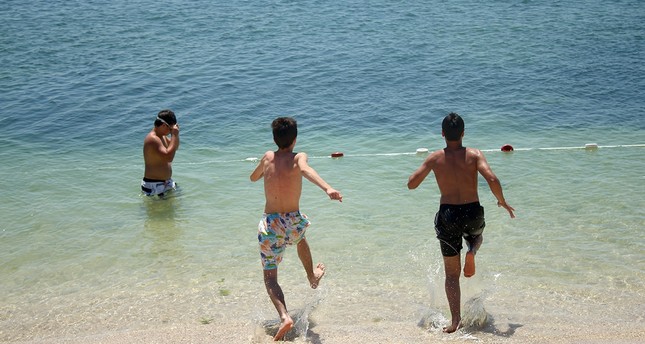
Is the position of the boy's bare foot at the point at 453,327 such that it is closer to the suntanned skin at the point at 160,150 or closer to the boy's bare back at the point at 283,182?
the boy's bare back at the point at 283,182

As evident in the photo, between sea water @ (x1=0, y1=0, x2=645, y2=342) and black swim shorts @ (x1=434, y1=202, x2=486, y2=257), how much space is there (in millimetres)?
612

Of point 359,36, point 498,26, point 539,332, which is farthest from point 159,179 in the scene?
point 498,26

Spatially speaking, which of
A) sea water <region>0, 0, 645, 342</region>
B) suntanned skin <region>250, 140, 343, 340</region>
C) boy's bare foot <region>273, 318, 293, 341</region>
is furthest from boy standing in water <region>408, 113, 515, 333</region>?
boy's bare foot <region>273, 318, 293, 341</region>

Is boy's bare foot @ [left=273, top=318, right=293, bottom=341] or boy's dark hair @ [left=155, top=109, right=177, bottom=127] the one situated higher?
boy's dark hair @ [left=155, top=109, right=177, bottom=127]

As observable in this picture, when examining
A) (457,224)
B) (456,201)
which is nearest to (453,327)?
(457,224)

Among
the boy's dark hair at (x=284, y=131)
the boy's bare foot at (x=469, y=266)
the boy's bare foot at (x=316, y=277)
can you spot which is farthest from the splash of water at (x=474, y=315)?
the boy's dark hair at (x=284, y=131)

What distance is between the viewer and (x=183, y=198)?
9961mm

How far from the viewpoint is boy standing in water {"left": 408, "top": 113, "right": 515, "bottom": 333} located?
19.2 ft

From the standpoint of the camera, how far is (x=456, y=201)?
5.92 m

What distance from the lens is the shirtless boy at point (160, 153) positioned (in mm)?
9148

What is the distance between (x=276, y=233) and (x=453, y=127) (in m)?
1.57

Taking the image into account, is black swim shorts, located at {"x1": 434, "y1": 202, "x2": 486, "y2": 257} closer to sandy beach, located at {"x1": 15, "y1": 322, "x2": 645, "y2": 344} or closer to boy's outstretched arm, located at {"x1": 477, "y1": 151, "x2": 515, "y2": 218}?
boy's outstretched arm, located at {"x1": 477, "y1": 151, "x2": 515, "y2": 218}

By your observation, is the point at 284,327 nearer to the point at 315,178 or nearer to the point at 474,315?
the point at 315,178

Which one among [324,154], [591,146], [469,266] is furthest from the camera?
[324,154]
